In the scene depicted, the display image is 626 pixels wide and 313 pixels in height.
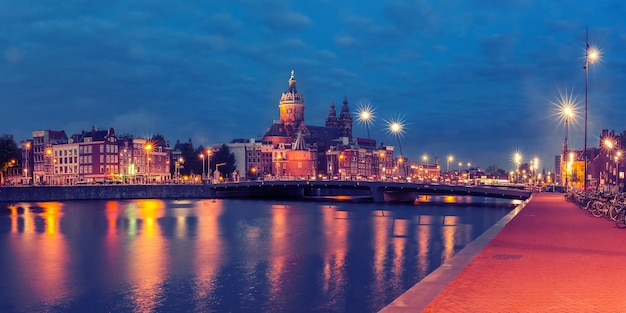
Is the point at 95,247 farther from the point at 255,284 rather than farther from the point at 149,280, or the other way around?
the point at 255,284

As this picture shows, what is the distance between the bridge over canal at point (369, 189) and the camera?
85.8m

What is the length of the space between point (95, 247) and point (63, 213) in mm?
34354

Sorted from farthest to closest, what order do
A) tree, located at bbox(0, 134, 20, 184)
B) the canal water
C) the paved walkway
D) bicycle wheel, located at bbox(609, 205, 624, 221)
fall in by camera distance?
tree, located at bbox(0, 134, 20, 184)
bicycle wheel, located at bbox(609, 205, 624, 221)
the canal water
the paved walkway

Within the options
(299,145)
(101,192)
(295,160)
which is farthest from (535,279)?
(299,145)

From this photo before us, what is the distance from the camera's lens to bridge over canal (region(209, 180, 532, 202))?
3376 inches

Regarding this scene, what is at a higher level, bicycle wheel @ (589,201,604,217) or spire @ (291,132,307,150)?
spire @ (291,132,307,150)

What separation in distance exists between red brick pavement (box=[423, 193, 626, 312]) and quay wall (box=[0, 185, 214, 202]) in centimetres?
8977

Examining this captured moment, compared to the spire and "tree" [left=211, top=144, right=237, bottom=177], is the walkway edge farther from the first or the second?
the spire

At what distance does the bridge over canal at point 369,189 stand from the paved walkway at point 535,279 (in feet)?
204

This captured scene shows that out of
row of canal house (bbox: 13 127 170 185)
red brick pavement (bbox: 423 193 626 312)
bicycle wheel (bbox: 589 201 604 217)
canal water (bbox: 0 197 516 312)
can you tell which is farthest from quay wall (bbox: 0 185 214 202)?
red brick pavement (bbox: 423 193 626 312)

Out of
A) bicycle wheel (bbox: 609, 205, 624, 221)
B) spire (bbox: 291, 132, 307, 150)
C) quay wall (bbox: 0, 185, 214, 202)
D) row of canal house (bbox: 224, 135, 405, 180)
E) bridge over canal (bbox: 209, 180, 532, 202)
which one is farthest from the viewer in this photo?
spire (bbox: 291, 132, 307, 150)

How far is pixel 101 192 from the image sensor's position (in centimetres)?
10375

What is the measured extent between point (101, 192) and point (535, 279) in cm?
9877

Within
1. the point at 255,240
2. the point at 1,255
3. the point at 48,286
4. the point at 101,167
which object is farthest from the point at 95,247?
the point at 101,167
